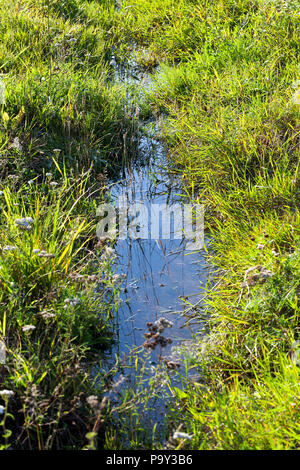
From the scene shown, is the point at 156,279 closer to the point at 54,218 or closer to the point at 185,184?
the point at 54,218

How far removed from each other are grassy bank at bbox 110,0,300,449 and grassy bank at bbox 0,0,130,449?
45 centimetres

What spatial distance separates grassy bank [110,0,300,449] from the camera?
2115 millimetres

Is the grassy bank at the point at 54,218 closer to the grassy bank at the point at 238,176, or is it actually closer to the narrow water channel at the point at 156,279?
the narrow water channel at the point at 156,279

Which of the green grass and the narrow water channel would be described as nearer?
the green grass

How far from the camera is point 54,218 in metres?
2.84

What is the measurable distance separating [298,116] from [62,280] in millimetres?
2274

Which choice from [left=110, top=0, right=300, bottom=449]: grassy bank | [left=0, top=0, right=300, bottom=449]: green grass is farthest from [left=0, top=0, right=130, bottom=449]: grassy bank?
[left=110, top=0, right=300, bottom=449]: grassy bank

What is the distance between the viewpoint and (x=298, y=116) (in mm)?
3859

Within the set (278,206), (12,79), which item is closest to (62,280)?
(278,206)

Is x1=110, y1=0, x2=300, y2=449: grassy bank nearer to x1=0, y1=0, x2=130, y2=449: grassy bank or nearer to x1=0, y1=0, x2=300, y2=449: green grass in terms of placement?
x1=0, y1=0, x2=300, y2=449: green grass

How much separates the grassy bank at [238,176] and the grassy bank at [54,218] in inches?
17.7

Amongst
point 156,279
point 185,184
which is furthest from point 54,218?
point 185,184

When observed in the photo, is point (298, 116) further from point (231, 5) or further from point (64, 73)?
point (231, 5)

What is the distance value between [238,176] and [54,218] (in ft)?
Answer: 4.69
